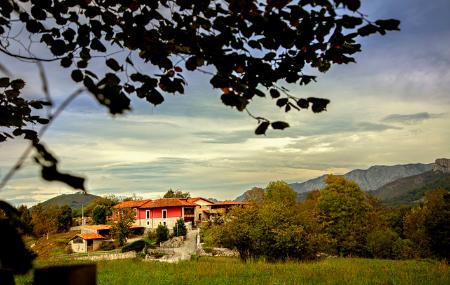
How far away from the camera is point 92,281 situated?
1439mm

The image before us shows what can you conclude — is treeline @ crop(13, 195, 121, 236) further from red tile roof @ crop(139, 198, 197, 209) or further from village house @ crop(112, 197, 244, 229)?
red tile roof @ crop(139, 198, 197, 209)

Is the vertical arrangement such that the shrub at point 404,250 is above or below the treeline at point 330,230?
below

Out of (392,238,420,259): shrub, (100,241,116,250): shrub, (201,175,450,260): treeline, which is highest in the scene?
(201,175,450,260): treeline

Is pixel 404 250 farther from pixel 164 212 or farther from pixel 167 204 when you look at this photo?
pixel 164 212

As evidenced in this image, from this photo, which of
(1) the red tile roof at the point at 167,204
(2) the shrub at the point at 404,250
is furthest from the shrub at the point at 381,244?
(1) the red tile roof at the point at 167,204

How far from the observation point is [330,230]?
1741 inches

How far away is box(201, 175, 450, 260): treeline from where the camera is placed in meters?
27.7

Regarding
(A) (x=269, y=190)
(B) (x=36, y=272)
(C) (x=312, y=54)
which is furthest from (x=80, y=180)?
(A) (x=269, y=190)

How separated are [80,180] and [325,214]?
46766mm

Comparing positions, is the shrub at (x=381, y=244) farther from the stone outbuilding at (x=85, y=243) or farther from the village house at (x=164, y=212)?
the stone outbuilding at (x=85, y=243)

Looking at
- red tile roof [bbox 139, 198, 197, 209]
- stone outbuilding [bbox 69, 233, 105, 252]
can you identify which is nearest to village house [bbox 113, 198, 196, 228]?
red tile roof [bbox 139, 198, 197, 209]

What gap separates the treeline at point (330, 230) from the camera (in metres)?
27.7

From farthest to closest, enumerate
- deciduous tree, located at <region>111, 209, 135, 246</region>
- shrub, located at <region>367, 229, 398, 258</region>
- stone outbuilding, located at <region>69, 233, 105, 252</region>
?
stone outbuilding, located at <region>69, 233, 105, 252</region>
deciduous tree, located at <region>111, 209, 135, 246</region>
shrub, located at <region>367, 229, 398, 258</region>

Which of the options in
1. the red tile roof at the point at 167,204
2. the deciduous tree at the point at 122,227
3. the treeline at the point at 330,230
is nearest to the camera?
the treeline at the point at 330,230
